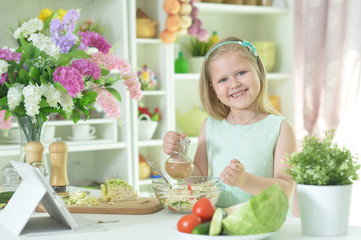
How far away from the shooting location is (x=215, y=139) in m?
2.10

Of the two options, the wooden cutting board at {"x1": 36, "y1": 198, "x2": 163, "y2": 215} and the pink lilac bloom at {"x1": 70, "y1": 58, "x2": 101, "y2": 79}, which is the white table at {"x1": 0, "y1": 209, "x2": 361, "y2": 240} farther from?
the pink lilac bloom at {"x1": 70, "y1": 58, "x2": 101, "y2": 79}

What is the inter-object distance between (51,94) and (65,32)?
217 mm

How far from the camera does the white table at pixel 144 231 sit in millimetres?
1263

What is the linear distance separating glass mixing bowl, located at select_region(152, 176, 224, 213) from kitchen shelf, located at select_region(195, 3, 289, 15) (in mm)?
2214

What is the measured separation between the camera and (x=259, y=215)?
114cm

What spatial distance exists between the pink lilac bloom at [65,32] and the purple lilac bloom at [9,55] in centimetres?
13

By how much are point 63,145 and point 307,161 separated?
0.80 m

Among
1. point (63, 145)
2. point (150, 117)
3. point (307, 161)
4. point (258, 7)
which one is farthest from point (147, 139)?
point (307, 161)

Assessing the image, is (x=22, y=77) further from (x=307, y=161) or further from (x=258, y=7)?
(x=258, y=7)

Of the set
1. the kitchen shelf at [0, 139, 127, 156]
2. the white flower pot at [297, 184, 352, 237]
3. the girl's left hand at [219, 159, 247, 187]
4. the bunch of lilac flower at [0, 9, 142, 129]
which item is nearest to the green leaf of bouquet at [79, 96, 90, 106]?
the bunch of lilac flower at [0, 9, 142, 129]

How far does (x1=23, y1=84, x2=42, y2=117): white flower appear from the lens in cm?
165

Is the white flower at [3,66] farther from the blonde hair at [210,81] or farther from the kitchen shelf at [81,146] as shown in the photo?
the kitchen shelf at [81,146]

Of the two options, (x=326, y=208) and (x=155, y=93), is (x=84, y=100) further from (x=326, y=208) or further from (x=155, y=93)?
(x=155, y=93)

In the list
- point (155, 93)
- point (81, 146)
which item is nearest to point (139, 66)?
point (155, 93)
